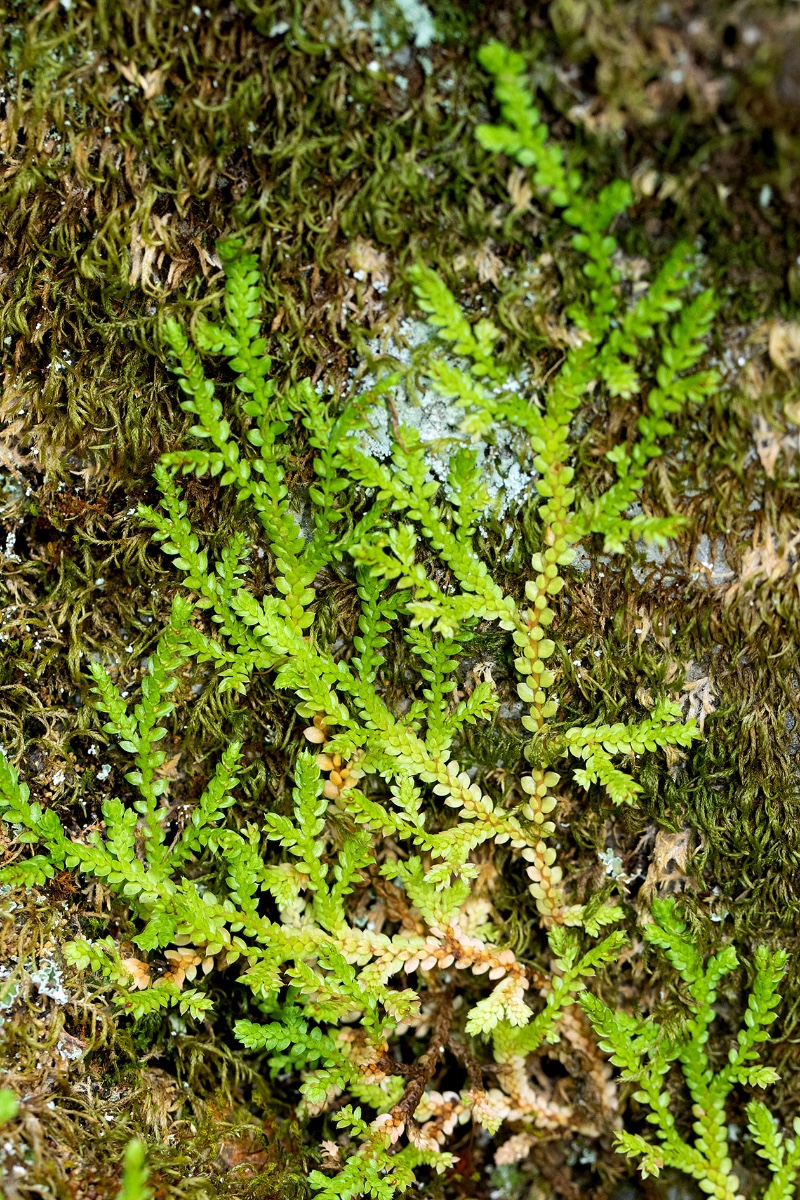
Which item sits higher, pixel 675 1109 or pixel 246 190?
pixel 246 190

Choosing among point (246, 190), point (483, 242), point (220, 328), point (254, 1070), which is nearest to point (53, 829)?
point (254, 1070)

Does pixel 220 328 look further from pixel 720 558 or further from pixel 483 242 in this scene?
pixel 720 558

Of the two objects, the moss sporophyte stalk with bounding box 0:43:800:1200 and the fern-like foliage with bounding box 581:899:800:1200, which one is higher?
the moss sporophyte stalk with bounding box 0:43:800:1200

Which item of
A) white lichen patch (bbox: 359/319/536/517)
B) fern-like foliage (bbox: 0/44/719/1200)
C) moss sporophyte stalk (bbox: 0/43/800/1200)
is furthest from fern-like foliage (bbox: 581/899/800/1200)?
white lichen patch (bbox: 359/319/536/517)

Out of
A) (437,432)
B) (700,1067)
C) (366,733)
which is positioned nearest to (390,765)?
(366,733)

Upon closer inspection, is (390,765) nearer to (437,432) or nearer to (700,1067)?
(437,432)

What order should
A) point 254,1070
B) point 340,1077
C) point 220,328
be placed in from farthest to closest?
point 254,1070, point 340,1077, point 220,328

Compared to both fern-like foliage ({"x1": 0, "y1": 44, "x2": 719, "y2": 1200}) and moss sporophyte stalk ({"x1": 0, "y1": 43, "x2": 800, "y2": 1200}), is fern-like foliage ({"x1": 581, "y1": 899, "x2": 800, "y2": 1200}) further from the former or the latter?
fern-like foliage ({"x1": 0, "y1": 44, "x2": 719, "y2": 1200})
